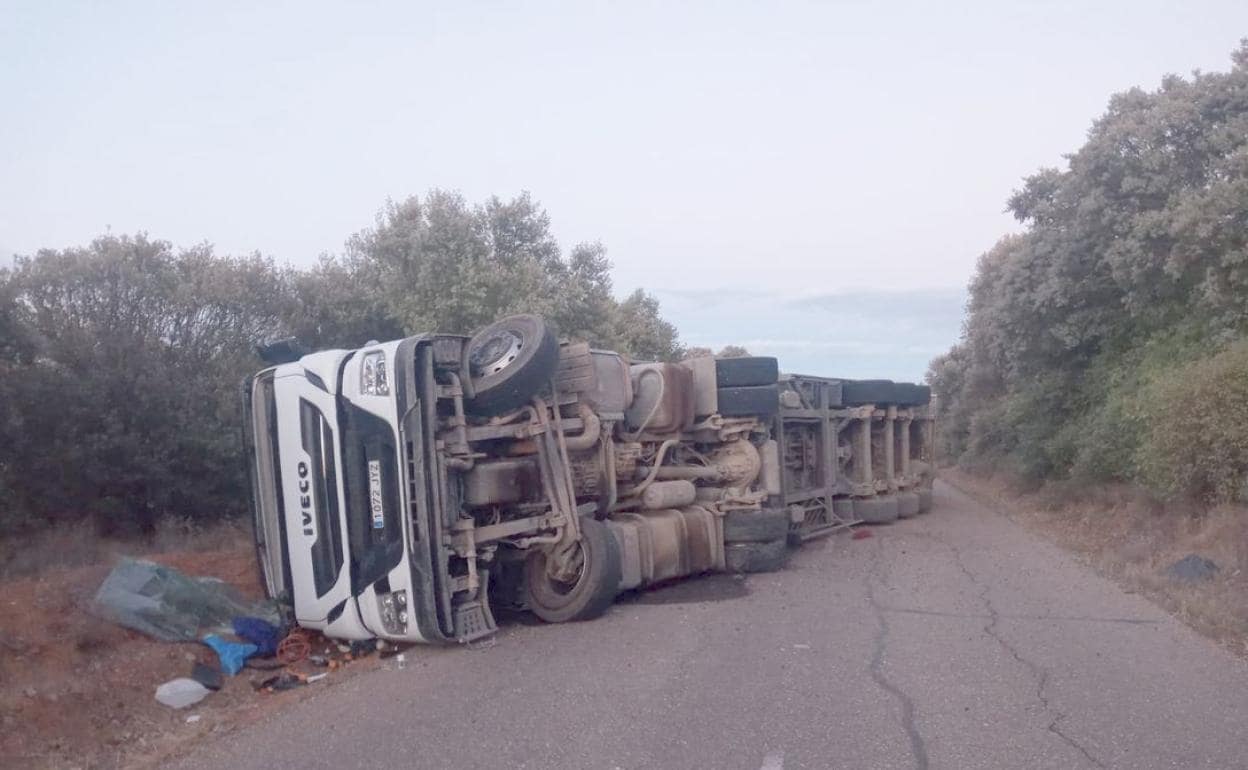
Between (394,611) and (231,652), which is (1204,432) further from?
(231,652)

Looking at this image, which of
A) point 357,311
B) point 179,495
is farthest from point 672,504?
point 357,311

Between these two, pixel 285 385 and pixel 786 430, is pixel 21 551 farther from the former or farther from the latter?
pixel 786 430

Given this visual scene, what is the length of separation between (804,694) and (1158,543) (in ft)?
30.3

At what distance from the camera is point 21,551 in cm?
1333

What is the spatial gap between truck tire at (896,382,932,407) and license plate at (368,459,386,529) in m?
13.9

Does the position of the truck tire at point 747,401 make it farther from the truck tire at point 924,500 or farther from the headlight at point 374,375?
the truck tire at point 924,500

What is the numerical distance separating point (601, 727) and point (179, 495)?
1082 cm

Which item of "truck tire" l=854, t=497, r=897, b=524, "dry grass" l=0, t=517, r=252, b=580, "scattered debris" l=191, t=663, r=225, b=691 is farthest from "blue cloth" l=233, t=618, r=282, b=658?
"truck tire" l=854, t=497, r=897, b=524

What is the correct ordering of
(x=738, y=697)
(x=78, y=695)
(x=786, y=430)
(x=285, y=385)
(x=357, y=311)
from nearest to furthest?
1. (x=738, y=697)
2. (x=78, y=695)
3. (x=285, y=385)
4. (x=786, y=430)
5. (x=357, y=311)

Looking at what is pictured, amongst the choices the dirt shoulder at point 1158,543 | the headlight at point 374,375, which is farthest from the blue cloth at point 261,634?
the dirt shoulder at point 1158,543

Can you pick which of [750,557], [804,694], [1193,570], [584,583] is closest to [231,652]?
[584,583]

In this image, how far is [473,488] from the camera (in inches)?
382

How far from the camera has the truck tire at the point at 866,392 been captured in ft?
64.4

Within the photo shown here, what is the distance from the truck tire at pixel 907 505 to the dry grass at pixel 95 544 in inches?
447
